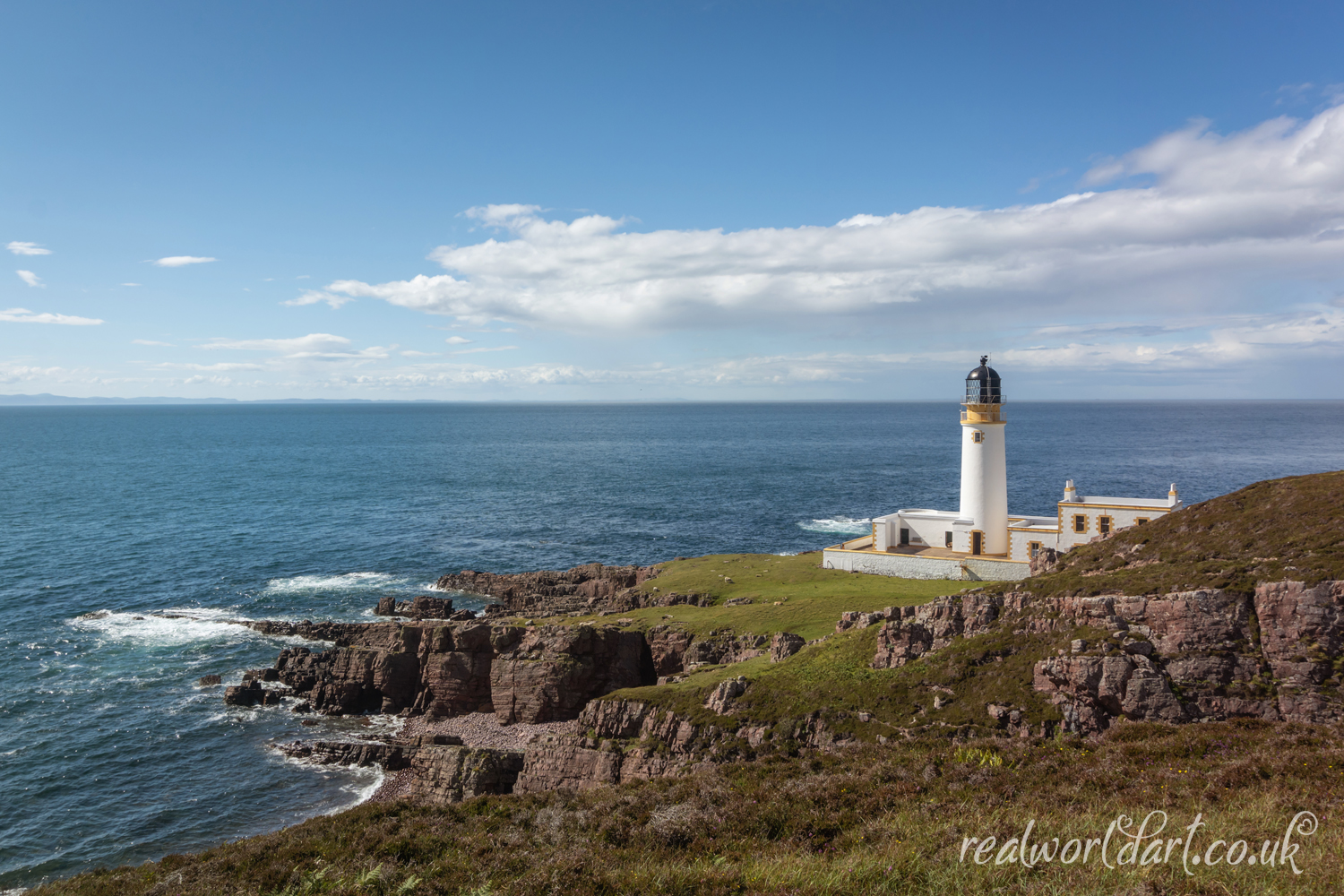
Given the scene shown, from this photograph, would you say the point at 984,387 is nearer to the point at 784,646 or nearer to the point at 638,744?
the point at 784,646

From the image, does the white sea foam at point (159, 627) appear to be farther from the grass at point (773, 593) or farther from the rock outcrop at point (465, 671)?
the grass at point (773, 593)

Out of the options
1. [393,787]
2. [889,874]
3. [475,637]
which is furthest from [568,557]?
[889,874]

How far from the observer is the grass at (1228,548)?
77.5 ft

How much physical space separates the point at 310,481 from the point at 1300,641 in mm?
141357

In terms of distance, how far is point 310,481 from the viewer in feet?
438

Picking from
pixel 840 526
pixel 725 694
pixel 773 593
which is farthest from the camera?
pixel 840 526

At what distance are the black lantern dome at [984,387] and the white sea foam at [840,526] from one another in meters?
31.7

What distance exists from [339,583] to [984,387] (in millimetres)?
58912

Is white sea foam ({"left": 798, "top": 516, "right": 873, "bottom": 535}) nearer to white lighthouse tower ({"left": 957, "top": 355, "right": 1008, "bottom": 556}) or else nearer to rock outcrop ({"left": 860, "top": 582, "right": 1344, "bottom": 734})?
white lighthouse tower ({"left": 957, "top": 355, "right": 1008, "bottom": 556})

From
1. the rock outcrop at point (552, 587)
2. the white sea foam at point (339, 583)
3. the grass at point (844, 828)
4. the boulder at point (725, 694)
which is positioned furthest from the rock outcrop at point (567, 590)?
the grass at point (844, 828)

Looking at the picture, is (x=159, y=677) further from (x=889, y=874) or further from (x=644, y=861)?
(x=889, y=874)

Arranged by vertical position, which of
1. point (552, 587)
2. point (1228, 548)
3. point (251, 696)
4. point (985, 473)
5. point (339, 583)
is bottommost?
point (251, 696)

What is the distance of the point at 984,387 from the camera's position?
169 feet

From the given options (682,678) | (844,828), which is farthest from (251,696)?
(844,828)
